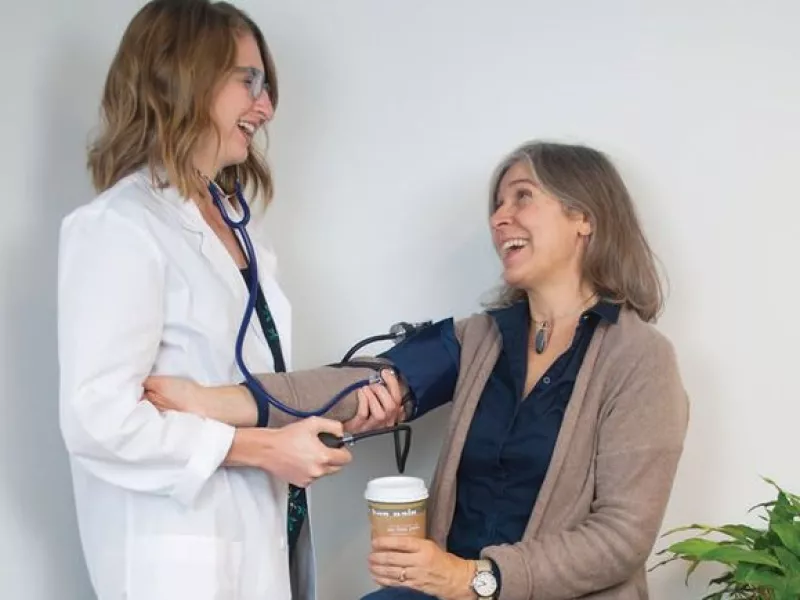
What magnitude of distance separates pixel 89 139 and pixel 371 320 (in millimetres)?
695

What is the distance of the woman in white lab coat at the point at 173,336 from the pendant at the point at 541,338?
0.42 meters

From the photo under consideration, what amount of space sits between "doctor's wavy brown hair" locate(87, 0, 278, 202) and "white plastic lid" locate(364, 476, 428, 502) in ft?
1.87

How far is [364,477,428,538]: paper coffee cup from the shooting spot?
1.51 m

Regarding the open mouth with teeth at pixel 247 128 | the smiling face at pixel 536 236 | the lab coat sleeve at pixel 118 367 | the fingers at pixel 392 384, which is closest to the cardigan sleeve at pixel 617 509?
the smiling face at pixel 536 236

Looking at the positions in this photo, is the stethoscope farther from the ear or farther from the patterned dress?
the ear

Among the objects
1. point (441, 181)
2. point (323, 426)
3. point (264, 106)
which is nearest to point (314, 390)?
point (323, 426)

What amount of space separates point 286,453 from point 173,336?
256 millimetres

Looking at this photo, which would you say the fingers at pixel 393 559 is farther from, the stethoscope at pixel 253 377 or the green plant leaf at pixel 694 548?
the green plant leaf at pixel 694 548

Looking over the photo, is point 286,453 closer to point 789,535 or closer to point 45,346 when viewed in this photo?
point 45,346

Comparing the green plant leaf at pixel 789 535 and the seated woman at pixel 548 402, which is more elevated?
the seated woman at pixel 548 402

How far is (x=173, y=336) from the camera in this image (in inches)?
60.9

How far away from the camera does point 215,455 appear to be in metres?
1.48

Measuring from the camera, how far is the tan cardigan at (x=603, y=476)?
1.55 metres

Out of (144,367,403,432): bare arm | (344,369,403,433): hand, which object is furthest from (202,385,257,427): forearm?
(344,369,403,433): hand
